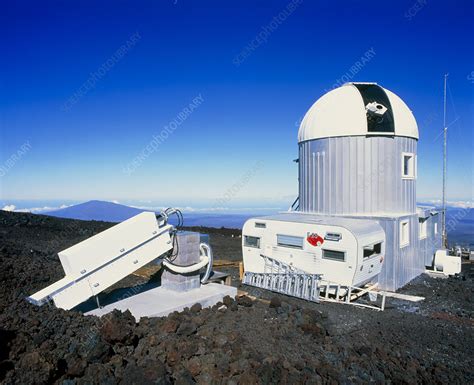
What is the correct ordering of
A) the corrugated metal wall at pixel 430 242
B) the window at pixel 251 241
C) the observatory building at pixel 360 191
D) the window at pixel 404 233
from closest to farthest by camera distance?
the observatory building at pixel 360 191, the window at pixel 404 233, the window at pixel 251 241, the corrugated metal wall at pixel 430 242

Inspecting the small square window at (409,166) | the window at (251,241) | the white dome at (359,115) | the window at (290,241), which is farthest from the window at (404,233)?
the window at (251,241)

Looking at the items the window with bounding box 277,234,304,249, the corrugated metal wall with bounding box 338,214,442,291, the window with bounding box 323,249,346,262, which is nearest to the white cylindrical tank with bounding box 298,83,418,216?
the corrugated metal wall with bounding box 338,214,442,291

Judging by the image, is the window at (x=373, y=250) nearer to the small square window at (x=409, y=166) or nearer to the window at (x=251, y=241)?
the window at (x=251, y=241)

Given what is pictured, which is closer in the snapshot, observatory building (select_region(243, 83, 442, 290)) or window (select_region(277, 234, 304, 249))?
window (select_region(277, 234, 304, 249))

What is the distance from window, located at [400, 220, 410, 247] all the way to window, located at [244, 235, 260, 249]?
191 inches

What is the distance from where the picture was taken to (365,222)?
39.1ft

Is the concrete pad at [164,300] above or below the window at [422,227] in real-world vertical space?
below

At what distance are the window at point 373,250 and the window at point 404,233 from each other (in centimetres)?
123

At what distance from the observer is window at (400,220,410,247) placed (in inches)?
500

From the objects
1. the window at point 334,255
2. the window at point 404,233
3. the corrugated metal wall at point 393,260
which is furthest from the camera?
the window at point 404,233

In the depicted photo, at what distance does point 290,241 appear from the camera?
1183 centimetres

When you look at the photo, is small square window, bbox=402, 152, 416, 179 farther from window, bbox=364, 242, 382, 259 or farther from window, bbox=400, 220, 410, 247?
window, bbox=364, 242, 382, 259

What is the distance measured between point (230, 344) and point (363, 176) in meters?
9.19

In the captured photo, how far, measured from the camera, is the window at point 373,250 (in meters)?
11.4
